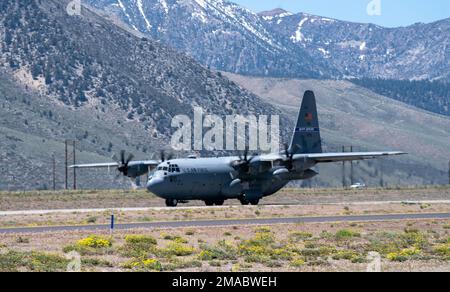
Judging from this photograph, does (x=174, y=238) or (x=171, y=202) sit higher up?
(x=171, y=202)

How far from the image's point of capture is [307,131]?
81.2 meters

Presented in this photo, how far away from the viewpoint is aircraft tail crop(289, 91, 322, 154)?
80550 millimetres

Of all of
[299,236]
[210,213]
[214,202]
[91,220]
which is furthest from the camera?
[214,202]

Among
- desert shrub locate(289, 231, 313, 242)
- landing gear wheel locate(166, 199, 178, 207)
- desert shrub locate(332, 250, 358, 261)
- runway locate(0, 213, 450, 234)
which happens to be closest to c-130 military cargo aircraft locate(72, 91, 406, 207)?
landing gear wheel locate(166, 199, 178, 207)

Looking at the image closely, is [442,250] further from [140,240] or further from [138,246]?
[140,240]

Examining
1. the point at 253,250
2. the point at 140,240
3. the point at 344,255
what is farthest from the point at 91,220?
the point at 344,255

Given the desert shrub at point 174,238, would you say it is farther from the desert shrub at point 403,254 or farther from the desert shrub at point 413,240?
the desert shrub at point 403,254

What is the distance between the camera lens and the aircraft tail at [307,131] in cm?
8055

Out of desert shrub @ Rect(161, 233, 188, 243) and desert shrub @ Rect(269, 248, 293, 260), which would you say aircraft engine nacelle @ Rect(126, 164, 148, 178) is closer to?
desert shrub @ Rect(161, 233, 188, 243)

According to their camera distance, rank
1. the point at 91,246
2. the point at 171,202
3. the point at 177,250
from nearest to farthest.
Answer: the point at 177,250 < the point at 91,246 < the point at 171,202

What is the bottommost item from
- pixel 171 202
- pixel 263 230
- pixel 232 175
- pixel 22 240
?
pixel 263 230
